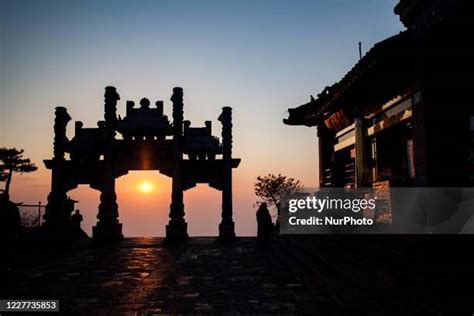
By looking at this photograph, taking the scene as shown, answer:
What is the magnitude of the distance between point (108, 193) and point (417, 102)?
14.0 meters

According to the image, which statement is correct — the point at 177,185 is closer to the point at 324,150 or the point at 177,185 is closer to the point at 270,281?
the point at 324,150

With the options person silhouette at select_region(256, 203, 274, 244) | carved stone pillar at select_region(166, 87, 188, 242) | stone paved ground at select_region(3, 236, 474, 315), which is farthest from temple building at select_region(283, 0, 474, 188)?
carved stone pillar at select_region(166, 87, 188, 242)

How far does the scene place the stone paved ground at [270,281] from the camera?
14.0 ft

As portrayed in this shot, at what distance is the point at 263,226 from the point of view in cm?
1557

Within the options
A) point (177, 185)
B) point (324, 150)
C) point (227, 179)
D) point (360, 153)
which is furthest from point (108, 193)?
point (360, 153)

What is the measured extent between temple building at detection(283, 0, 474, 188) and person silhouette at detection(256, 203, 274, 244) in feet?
18.7

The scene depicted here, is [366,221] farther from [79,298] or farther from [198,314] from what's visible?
[79,298]

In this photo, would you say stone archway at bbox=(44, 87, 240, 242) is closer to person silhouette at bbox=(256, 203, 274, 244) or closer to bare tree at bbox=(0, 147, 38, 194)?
person silhouette at bbox=(256, 203, 274, 244)

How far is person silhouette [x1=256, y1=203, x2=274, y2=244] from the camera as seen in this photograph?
1541cm

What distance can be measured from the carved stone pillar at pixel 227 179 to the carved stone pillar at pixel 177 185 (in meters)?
1.71

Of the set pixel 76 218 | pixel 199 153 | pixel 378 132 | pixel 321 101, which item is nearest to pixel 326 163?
pixel 321 101

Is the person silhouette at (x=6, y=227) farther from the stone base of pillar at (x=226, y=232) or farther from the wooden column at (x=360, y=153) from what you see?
the stone base of pillar at (x=226, y=232)

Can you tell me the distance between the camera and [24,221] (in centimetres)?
2153

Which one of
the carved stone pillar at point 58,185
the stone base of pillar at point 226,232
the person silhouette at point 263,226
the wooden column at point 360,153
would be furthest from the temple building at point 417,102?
the carved stone pillar at point 58,185
